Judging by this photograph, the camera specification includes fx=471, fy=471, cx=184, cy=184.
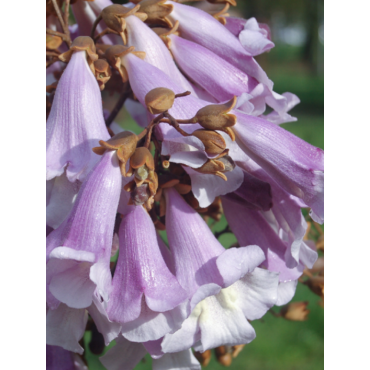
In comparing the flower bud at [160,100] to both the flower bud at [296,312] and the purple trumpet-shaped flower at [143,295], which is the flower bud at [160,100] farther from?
the flower bud at [296,312]

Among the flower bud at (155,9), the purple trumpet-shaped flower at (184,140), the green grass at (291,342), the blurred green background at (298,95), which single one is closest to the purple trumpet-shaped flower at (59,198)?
the purple trumpet-shaped flower at (184,140)

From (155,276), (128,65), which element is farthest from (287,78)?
(155,276)

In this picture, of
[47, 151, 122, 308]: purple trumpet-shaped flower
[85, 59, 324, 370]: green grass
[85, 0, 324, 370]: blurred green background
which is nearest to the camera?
[47, 151, 122, 308]: purple trumpet-shaped flower

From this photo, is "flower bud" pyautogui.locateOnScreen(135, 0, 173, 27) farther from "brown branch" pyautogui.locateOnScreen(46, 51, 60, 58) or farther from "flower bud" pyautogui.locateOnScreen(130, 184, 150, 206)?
"flower bud" pyautogui.locateOnScreen(130, 184, 150, 206)

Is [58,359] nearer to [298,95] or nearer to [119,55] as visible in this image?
[119,55]

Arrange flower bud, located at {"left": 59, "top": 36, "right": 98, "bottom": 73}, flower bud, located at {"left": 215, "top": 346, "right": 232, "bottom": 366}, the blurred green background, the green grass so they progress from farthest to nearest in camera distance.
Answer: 1. the green grass
2. the blurred green background
3. flower bud, located at {"left": 215, "top": 346, "right": 232, "bottom": 366}
4. flower bud, located at {"left": 59, "top": 36, "right": 98, "bottom": 73}

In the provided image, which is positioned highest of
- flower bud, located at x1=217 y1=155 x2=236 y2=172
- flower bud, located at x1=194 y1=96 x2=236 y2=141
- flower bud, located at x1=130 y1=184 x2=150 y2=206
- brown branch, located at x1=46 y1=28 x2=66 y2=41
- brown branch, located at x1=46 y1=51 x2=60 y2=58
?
brown branch, located at x1=46 y1=28 x2=66 y2=41

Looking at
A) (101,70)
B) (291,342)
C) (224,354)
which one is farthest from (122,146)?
(291,342)

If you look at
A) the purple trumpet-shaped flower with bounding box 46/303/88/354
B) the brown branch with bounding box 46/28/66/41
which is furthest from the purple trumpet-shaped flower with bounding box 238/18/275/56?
the purple trumpet-shaped flower with bounding box 46/303/88/354
